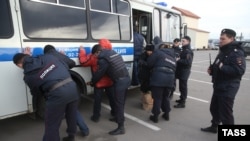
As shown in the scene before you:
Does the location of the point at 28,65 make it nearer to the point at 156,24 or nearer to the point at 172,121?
the point at 172,121

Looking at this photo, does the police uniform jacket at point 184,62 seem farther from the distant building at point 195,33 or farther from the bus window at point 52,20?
the distant building at point 195,33

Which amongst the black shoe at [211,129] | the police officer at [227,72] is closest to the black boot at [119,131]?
the black shoe at [211,129]

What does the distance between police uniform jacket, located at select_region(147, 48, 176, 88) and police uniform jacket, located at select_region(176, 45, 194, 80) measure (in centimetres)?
92

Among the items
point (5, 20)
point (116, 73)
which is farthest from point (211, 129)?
point (5, 20)

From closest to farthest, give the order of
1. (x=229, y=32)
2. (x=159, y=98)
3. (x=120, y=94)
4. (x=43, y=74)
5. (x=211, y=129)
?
(x=43, y=74), (x=229, y=32), (x=120, y=94), (x=211, y=129), (x=159, y=98)

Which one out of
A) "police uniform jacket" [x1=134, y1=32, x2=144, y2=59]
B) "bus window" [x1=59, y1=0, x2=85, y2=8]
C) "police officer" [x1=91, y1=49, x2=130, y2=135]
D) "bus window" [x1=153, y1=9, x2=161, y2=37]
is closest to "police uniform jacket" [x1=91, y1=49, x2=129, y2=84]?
"police officer" [x1=91, y1=49, x2=130, y2=135]

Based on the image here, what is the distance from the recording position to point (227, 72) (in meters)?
3.62

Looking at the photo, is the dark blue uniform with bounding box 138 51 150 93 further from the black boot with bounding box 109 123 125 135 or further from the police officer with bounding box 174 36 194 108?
the black boot with bounding box 109 123 125 135

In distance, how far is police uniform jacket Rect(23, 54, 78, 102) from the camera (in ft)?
9.75

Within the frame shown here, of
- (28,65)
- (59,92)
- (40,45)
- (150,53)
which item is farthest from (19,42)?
(150,53)

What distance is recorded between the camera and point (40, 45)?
158 inches

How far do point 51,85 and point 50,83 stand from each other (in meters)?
0.03

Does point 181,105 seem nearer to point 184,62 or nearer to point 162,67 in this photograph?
point 184,62

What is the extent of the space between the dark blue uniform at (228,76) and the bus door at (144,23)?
3.27 m
